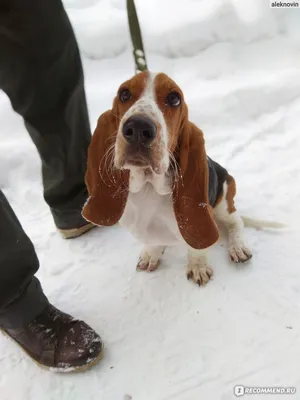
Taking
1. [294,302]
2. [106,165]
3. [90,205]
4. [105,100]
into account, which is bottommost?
[294,302]

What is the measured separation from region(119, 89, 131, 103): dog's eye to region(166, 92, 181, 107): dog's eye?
0.48ft

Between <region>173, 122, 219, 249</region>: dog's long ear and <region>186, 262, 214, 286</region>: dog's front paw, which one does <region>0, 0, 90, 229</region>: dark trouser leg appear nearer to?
<region>186, 262, 214, 286</region>: dog's front paw

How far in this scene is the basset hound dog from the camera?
5.19ft

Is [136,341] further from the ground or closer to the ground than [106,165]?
closer to the ground

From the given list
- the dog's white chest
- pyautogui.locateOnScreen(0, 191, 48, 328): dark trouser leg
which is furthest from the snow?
the dog's white chest

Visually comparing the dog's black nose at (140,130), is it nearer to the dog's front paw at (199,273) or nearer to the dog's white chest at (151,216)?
the dog's white chest at (151,216)

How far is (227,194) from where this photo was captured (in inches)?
86.7

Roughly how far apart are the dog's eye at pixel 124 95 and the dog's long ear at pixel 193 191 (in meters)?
0.25

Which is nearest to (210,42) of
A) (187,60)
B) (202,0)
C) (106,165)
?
(187,60)

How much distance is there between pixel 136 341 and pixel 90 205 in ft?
2.09

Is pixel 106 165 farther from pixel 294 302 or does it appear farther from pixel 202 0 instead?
pixel 202 0

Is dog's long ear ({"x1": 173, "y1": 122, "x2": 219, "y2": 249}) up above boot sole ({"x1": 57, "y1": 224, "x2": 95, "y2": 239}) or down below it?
above

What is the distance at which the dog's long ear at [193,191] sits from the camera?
5.79 feet

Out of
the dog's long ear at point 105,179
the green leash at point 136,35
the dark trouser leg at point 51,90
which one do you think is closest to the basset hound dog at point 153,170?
the dog's long ear at point 105,179
